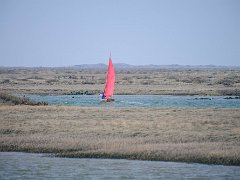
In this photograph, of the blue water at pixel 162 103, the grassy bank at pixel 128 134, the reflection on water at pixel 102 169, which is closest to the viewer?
the reflection on water at pixel 102 169

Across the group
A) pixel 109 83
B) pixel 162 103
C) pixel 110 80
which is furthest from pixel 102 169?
pixel 162 103

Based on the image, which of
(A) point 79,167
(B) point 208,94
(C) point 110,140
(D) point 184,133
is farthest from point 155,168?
(B) point 208,94

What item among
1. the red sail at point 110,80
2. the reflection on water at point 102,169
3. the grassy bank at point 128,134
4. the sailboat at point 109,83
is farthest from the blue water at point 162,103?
the reflection on water at point 102,169

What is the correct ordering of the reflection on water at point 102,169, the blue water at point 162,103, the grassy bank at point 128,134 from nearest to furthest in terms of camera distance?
the reflection on water at point 102,169
the grassy bank at point 128,134
the blue water at point 162,103

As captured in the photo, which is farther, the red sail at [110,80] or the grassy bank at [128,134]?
the red sail at [110,80]

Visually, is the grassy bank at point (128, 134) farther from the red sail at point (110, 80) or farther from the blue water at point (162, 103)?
the red sail at point (110, 80)

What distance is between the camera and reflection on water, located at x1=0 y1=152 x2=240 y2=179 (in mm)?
23516

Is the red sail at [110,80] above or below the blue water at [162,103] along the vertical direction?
above

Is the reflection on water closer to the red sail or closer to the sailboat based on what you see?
the sailboat

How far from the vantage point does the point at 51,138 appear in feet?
104

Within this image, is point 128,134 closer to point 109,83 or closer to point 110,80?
point 110,80

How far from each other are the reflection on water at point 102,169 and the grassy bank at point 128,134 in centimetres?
94

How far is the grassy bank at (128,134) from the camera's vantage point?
27141 mm

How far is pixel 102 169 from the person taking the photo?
2491 centimetres
